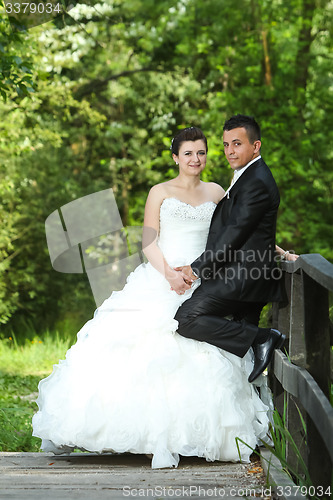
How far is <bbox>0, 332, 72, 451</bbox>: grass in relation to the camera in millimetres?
5555

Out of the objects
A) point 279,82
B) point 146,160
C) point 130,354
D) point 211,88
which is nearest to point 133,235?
point 146,160

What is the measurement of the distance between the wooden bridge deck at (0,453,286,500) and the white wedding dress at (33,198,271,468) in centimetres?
12

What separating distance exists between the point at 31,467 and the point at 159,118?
14812 millimetres

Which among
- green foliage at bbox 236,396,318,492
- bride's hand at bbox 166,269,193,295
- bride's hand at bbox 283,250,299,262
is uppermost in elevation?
bride's hand at bbox 283,250,299,262

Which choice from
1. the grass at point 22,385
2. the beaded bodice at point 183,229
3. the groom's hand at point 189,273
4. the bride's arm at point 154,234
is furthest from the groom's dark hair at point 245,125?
the grass at point 22,385

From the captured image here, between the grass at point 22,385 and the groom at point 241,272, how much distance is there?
6.95 ft

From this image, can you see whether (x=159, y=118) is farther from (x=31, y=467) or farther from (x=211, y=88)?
(x=31, y=467)

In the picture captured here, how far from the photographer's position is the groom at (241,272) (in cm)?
411

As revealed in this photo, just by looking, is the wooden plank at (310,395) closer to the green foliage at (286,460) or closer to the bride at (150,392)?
the green foliage at (286,460)

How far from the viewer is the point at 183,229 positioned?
15.5 feet

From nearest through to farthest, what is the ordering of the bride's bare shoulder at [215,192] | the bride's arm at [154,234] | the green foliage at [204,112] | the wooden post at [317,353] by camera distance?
the wooden post at [317,353]
the bride's arm at [154,234]
the bride's bare shoulder at [215,192]
the green foliage at [204,112]

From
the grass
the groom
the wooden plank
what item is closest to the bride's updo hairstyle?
the groom

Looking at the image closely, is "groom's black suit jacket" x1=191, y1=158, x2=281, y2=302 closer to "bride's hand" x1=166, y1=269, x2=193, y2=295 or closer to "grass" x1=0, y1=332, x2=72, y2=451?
"bride's hand" x1=166, y1=269, x2=193, y2=295

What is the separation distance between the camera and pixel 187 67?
17609 mm
